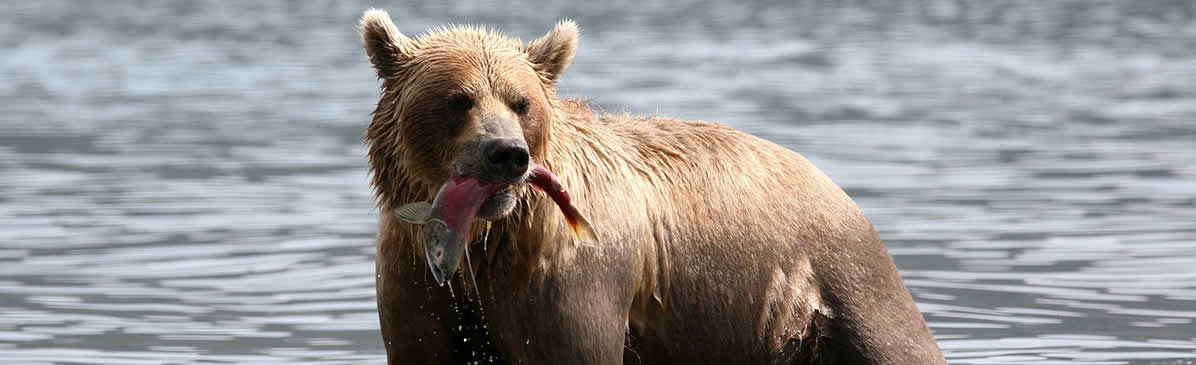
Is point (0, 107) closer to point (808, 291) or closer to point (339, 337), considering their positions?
point (339, 337)

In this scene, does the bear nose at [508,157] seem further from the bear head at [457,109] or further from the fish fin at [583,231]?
the fish fin at [583,231]

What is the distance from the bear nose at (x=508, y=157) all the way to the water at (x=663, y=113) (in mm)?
2147

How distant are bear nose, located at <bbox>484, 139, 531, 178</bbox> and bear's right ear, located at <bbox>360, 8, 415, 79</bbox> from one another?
626 millimetres

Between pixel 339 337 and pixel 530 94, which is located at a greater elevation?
pixel 530 94

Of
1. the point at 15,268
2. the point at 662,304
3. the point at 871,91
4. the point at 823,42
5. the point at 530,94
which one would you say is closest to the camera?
the point at 530,94

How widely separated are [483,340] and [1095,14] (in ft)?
106

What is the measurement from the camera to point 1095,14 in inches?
1430

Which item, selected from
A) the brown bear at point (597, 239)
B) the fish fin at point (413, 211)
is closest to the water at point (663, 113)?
the brown bear at point (597, 239)

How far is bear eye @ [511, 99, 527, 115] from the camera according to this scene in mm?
5367

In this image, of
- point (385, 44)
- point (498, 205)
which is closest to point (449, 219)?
point (498, 205)

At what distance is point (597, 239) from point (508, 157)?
63cm

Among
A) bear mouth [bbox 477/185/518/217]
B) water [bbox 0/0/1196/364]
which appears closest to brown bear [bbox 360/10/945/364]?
bear mouth [bbox 477/185/518/217]

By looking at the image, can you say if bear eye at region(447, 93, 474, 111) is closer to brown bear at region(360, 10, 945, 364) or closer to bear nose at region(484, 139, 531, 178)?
brown bear at region(360, 10, 945, 364)

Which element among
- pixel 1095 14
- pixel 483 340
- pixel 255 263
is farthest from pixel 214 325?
pixel 1095 14
